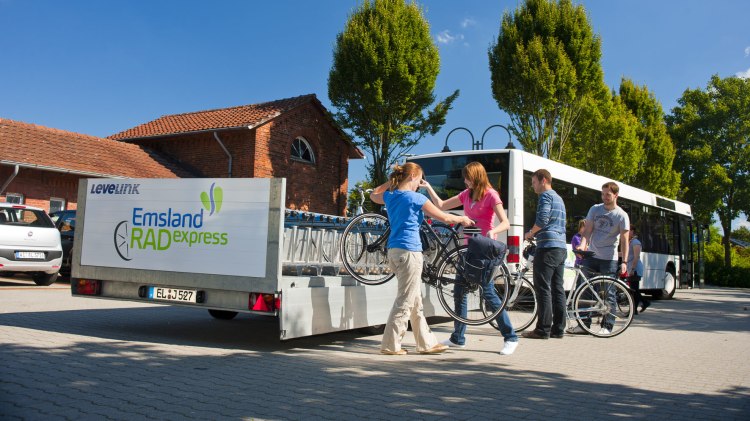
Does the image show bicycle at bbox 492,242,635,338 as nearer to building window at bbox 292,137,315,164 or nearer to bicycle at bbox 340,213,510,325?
bicycle at bbox 340,213,510,325

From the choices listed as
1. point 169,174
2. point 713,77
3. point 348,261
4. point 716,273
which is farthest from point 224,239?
point 713,77

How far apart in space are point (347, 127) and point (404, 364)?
72.8 ft

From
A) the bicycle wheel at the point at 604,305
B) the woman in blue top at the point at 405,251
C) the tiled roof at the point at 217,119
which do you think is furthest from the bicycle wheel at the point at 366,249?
the tiled roof at the point at 217,119

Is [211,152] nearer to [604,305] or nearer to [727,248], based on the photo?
[604,305]

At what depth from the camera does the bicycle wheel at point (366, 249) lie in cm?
691

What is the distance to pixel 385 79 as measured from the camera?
26250mm

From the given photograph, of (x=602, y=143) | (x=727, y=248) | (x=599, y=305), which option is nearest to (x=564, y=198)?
(x=599, y=305)

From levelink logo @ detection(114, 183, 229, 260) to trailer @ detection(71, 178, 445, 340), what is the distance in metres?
0.01

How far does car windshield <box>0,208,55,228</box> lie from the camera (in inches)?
516

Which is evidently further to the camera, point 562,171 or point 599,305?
point 562,171

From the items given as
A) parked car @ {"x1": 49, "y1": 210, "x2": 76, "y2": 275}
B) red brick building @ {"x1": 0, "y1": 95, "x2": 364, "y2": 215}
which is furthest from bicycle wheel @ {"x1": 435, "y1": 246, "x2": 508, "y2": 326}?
red brick building @ {"x1": 0, "y1": 95, "x2": 364, "y2": 215}

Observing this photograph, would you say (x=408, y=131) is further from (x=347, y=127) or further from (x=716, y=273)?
(x=716, y=273)

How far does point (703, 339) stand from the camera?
28.7ft

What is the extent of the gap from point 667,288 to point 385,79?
13931 mm
